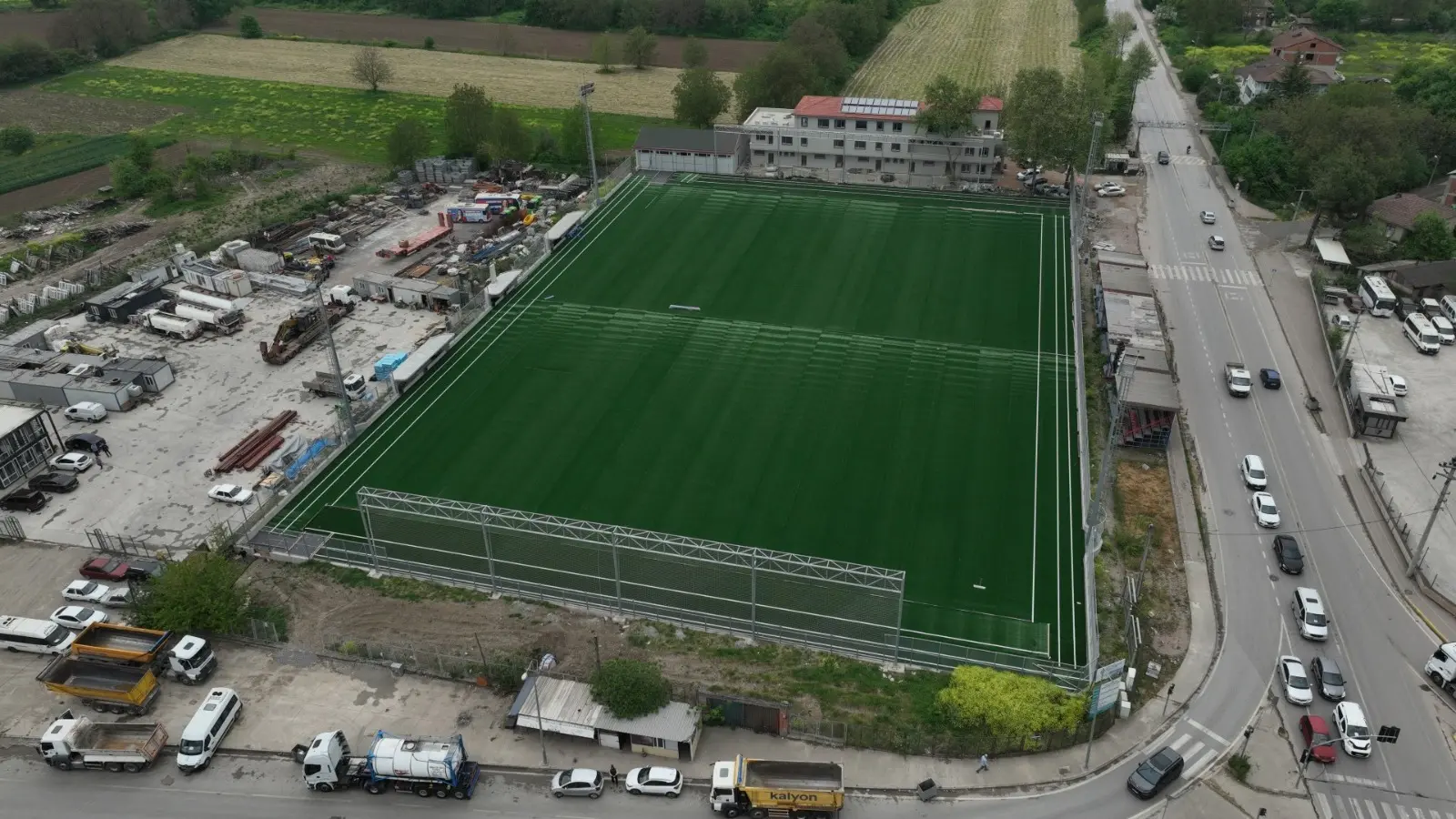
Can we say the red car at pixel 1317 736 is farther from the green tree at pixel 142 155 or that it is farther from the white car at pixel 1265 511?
the green tree at pixel 142 155

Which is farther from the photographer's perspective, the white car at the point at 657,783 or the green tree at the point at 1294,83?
the green tree at the point at 1294,83

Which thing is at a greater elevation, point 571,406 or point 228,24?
point 228,24

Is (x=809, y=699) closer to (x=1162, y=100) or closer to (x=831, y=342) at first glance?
(x=831, y=342)

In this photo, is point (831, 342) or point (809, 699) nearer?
point (809, 699)

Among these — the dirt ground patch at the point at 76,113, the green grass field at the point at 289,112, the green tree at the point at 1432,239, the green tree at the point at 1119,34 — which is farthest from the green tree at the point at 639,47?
the green tree at the point at 1432,239

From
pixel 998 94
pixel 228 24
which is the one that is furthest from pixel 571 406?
pixel 228 24

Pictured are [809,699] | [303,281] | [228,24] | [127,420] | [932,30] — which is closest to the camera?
[809,699]

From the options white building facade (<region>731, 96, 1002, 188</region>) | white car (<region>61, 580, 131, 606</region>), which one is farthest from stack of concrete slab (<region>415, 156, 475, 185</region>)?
white car (<region>61, 580, 131, 606</region>)
